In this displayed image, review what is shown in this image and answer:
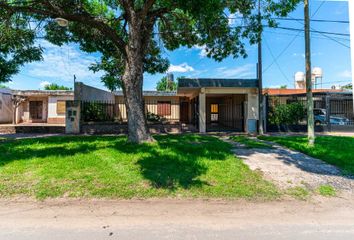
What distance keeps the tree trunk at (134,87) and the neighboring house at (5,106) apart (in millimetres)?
19812

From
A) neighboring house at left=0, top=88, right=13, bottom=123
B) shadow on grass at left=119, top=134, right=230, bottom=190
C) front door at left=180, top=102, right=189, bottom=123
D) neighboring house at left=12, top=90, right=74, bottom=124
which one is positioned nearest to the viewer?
shadow on grass at left=119, top=134, right=230, bottom=190

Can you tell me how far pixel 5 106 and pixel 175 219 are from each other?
1009 inches

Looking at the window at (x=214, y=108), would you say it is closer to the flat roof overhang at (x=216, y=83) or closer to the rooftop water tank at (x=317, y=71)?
the flat roof overhang at (x=216, y=83)

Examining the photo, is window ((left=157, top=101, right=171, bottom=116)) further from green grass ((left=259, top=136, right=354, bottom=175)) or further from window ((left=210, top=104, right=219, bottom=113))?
green grass ((left=259, top=136, right=354, bottom=175))

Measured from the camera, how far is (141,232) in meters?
3.32

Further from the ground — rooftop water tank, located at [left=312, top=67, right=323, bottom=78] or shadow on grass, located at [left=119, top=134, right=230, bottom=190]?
rooftop water tank, located at [left=312, top=67, right=323, bottom=78]

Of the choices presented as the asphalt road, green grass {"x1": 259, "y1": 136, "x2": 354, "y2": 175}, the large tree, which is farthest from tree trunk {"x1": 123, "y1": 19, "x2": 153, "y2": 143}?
green grass {"x1": 259, "y1": 136, "x2": 354, "y2": 175}

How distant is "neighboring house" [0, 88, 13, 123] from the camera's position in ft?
75.1

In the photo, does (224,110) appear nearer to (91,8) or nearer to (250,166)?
(91,8)

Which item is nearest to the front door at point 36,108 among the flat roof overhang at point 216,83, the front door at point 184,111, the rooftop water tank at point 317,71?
the front door at point 184,111

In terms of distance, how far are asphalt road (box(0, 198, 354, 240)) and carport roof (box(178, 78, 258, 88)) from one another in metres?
11.1

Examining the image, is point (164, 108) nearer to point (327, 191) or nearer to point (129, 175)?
point (129, 175)

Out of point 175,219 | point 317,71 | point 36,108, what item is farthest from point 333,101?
point 36,108

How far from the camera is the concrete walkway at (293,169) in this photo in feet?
17.7
